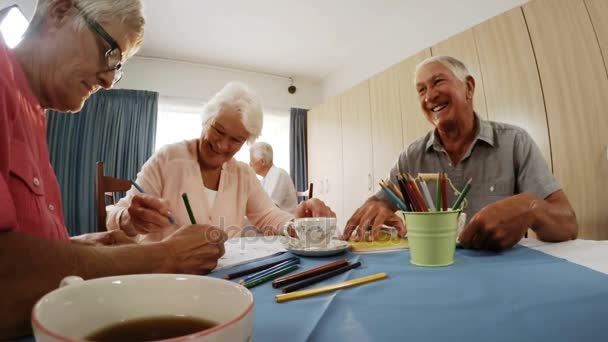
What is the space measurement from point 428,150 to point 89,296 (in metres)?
1.32

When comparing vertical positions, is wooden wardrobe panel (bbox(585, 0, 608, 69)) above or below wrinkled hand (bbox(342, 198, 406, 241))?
above

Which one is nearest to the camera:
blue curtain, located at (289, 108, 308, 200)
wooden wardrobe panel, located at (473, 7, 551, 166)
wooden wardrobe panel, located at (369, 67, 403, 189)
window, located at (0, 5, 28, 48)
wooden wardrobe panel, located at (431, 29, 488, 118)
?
wooden wardrobe panel, located at (473, 7, 551, 166)

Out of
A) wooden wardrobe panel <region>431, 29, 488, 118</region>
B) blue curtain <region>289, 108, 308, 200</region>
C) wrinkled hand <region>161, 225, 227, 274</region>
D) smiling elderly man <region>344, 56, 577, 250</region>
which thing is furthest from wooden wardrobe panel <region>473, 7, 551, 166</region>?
blue curtain <region>289, 108, 308, 200</region>

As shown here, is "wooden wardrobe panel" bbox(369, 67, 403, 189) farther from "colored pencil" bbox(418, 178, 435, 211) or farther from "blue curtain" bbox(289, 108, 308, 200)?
"colored pencil" bbox(418, 178, 435, 211)

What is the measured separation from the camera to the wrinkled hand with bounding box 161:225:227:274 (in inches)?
21.4

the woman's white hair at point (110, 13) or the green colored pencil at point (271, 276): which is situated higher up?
the woman's white hair at point (110, 13)

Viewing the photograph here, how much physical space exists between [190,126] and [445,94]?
3599 mm

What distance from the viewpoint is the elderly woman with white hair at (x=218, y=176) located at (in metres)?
1.23

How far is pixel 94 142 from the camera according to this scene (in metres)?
3.28

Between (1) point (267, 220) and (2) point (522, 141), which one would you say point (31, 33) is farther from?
(2) point (522, 141)

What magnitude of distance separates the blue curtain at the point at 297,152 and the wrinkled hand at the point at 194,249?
3558 mm

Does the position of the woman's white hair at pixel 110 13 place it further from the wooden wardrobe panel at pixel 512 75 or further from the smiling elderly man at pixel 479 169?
the wooden wardrobe panel at pixel 512 75

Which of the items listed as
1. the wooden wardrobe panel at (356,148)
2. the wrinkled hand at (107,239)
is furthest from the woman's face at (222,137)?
the wooden wardrobe panel at (356,148)

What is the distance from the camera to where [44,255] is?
368 millimetres
